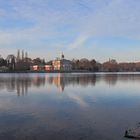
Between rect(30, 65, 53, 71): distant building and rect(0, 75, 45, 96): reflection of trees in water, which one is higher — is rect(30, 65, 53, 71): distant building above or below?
above

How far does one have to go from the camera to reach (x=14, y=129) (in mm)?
11852

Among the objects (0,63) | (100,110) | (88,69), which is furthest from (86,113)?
(88,69)

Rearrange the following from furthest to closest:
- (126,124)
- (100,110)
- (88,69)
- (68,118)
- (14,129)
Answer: (88,69)
(100,110)
(68,118)
(126,124)
(14,129)

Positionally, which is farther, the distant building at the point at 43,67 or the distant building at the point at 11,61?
the distant building at the point at 43,67

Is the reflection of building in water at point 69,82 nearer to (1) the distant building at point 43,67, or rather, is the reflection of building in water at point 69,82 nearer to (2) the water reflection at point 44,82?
(2) the water reflection at point 44,82

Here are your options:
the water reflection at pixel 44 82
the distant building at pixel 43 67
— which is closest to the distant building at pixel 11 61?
the distant building at pixel 43 67

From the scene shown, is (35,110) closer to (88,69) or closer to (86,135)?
(86,135)

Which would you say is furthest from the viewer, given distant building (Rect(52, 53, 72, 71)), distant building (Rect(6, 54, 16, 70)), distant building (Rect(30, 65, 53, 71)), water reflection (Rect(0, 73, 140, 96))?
distant building (Rect(30, 65, 53, 71))

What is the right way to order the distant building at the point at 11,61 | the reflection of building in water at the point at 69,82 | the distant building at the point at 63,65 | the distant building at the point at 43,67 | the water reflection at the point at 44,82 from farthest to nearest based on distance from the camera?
the distant building at the point at 43,67 < the distant building at the point at 63,65 < the distant building at the point at 11,61 < the reflection of building in water at the point at 69,82 < the water reflection at the point at 44,82

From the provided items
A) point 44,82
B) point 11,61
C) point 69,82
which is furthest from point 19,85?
point 11,61

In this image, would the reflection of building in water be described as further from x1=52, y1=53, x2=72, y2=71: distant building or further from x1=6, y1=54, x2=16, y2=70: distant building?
x1=52, y1=53, x2=72, y2=71: distant building

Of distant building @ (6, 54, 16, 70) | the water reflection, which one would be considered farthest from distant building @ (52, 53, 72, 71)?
the water reflection

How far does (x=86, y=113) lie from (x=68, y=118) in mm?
1920

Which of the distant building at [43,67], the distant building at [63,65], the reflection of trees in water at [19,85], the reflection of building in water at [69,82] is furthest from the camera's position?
the distant building at [43,67]
